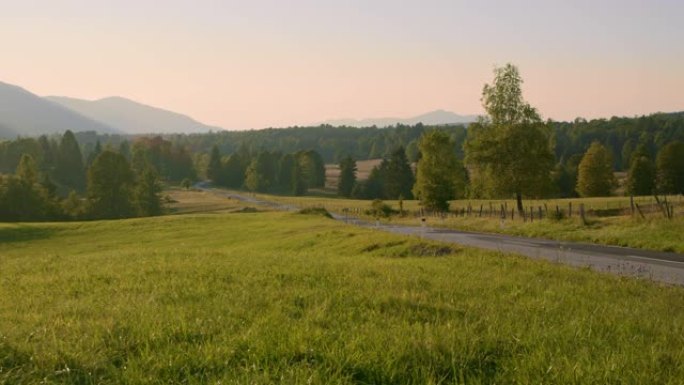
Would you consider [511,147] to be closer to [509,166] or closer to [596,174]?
[509,166]

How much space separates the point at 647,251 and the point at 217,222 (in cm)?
4325

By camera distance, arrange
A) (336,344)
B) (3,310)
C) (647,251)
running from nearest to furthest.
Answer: (336,344), (3,310), (647,251)

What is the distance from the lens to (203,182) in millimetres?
194250

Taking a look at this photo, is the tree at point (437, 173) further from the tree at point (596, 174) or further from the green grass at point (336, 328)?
the green grass at point (336, 328)

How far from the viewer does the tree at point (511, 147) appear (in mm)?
47312

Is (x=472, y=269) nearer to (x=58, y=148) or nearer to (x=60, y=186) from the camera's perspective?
(x=60, y=186)

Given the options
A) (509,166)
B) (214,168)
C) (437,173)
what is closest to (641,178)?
(437,173)

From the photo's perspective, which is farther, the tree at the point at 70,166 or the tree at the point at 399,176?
the tree at the point at 70,166

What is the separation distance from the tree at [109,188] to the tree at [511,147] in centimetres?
7039

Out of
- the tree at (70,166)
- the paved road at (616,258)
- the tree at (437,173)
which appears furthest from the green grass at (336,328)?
the tree at (70,166)

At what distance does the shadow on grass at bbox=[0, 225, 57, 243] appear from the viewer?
47372mm

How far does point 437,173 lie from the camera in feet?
237

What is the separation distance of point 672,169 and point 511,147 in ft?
190

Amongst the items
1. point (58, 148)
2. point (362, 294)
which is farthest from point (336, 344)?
point (58, 148)
